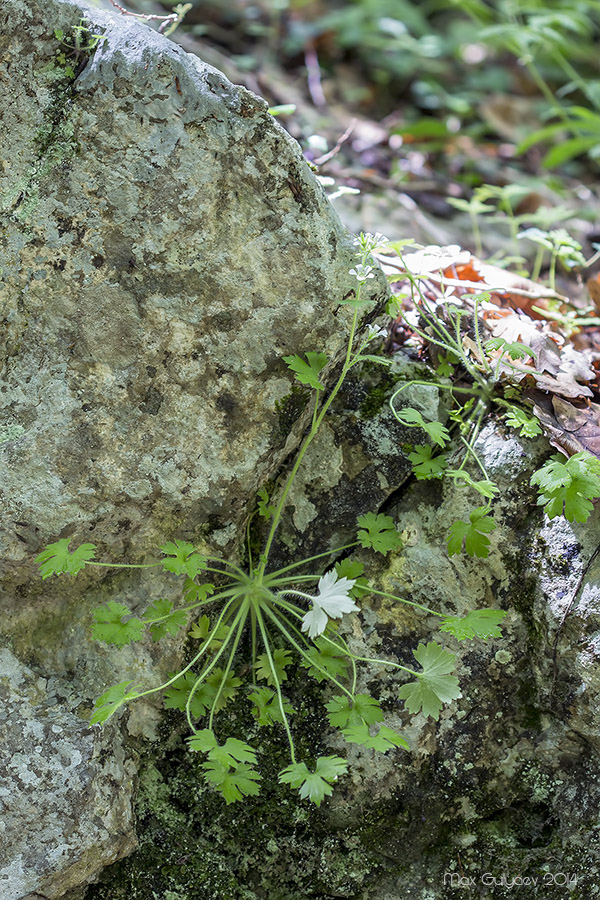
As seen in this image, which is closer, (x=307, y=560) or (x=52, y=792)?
(x=52, y=792)

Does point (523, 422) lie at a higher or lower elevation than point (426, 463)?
higher

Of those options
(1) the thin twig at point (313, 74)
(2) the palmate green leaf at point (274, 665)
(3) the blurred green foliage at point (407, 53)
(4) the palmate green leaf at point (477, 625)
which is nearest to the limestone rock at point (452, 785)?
(2) the palmate green leaf at point (274, 665)

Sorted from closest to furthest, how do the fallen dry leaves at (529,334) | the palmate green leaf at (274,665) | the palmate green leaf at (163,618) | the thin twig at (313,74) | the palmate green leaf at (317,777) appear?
the palmate green leaf at (317,777), the palmate green leaf at (163,618), the palmate green leaf at (274,665), the fallen dry leaves at (529,334), the thin twig at (313,74)

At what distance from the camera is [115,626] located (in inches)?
72.9

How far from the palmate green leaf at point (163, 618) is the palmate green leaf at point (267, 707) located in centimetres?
30

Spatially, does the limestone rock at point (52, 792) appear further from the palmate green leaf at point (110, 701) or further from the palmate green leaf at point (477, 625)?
the palmate green leaf at point (477, 625)

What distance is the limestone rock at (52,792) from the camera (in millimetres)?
1734

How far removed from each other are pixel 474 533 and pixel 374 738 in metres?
0.61

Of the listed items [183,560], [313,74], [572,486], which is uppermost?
[313,74]

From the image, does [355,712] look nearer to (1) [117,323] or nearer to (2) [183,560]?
(2) [183,560]

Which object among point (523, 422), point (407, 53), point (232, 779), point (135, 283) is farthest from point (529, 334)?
point (407, 53)

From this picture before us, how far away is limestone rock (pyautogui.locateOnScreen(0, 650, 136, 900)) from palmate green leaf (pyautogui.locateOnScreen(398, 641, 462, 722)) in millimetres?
833

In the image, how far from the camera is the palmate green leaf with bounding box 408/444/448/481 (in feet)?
6.88

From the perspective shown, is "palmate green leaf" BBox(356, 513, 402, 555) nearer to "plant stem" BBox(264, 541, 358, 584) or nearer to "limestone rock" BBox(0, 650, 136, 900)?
"plant stem" BBox(264, 541, 358, 584)
